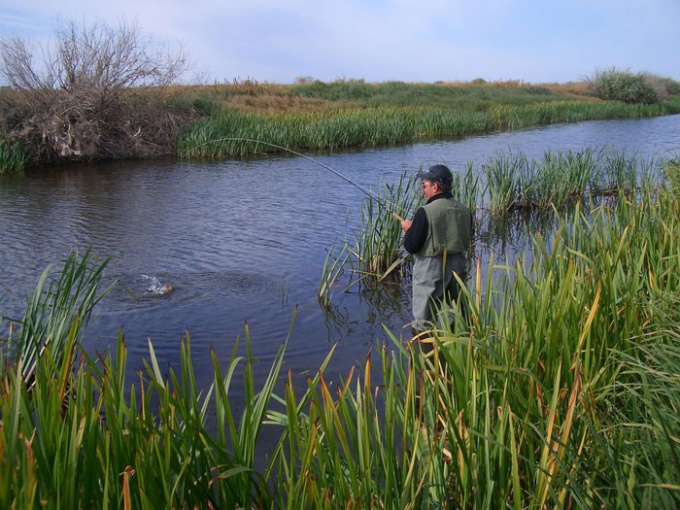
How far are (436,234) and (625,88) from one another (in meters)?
57.2

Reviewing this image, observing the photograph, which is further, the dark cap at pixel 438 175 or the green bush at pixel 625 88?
the green bush at pixel 625 88

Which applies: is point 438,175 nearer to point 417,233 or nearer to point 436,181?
point 436,181

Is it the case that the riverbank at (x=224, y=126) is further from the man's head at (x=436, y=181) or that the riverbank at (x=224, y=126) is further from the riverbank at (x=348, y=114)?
the man's head at (x=436, y=181)

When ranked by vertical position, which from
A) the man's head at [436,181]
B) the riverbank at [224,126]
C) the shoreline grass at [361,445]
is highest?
the riverbank at [224,126]

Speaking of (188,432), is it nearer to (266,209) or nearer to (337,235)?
(337,235)

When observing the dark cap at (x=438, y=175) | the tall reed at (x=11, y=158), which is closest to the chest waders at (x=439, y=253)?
the dark cap at (x=438, y=175)

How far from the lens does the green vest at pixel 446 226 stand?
5293 millimetres

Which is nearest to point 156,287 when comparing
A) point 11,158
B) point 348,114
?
point 11,158

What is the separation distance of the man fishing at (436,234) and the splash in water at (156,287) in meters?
3.46

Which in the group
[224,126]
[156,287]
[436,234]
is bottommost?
[156,287]

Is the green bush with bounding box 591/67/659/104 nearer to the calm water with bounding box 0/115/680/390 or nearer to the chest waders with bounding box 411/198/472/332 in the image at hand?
the calm water with bounding box 0/115/680/390

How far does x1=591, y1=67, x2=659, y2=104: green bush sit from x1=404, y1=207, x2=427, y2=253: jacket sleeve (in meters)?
54.5

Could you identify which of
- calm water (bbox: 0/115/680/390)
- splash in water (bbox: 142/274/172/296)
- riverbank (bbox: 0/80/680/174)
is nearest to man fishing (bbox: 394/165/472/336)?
calm water (bbox: 0/115/680/390)

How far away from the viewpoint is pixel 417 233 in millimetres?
5363
